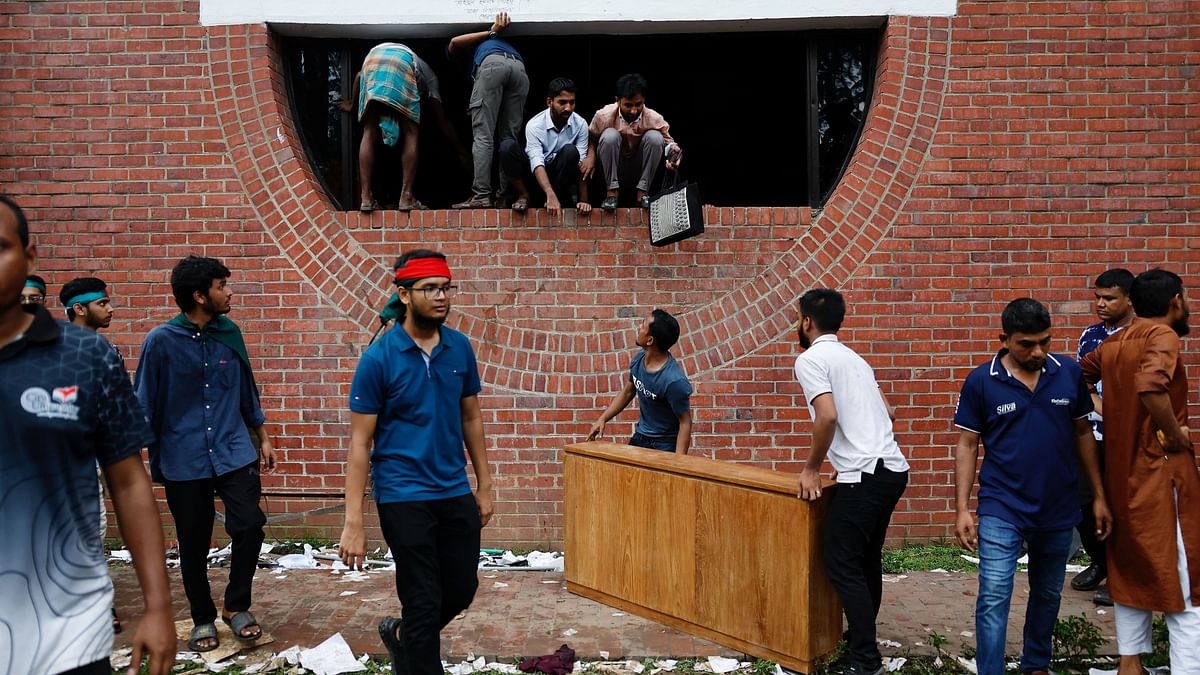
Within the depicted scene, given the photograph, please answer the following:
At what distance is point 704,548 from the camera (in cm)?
491

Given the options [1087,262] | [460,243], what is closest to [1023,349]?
[1087,262]

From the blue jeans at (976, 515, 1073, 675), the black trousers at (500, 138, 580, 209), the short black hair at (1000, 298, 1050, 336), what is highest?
the black trousers at (500, 138, 580, 209)

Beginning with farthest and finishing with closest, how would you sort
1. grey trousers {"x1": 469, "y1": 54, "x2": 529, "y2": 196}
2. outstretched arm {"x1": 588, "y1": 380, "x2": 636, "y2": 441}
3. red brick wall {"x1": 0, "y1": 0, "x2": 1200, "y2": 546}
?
grey trousers {"x1": 469, "y1": 54, "x2": 529, "y2": 196}
red brick wall {"x1": 0, "y1": 0, "x2": 1200, "y2": 546}
outstretched arm {"x1": 588, "y1": 380, "x2": 636, "y2": 441}

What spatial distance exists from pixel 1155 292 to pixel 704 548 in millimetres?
2593

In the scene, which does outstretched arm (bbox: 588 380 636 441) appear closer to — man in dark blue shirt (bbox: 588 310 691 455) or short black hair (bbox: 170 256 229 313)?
man in dark blue shirt (bbox: 588 310 691 455)

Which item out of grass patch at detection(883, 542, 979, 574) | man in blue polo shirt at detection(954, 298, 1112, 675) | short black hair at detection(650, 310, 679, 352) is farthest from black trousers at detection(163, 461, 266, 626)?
grass patch at detection(883, 542, 979, 574)

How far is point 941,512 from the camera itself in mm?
6727

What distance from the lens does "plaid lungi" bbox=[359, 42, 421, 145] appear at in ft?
22.1

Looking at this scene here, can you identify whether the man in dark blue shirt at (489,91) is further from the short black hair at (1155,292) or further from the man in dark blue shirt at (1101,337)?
the short black hair at (1155,292)

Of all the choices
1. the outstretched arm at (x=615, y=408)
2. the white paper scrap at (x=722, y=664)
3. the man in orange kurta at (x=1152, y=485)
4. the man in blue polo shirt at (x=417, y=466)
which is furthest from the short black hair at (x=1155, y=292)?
the man in blue polo shirt at (x=417, y=466)

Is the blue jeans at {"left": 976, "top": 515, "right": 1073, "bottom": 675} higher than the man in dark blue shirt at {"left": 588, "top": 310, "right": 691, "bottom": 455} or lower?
lower

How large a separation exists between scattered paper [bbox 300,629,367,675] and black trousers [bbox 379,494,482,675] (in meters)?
0.97

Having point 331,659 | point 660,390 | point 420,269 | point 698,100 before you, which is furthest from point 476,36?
point 331,659

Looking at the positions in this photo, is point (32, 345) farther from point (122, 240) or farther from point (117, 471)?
point (122, 240)
